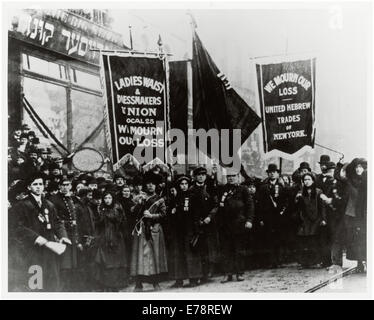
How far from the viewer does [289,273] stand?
231 inches

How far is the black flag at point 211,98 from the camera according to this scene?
580cm

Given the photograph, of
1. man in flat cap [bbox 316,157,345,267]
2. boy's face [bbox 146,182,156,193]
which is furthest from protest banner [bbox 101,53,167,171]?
→ man in flat cap [bbox 316,157,345,267]

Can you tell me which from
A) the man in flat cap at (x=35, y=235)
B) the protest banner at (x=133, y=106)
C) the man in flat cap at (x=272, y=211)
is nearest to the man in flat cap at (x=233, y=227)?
the man in flat cap at (x=272, y=211)

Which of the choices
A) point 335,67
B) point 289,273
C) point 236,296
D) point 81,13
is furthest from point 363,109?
point 81,13

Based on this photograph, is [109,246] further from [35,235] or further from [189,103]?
[189,103]

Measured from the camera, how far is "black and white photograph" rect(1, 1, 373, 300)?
223 inches

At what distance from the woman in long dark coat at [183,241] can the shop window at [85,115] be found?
3.39ft

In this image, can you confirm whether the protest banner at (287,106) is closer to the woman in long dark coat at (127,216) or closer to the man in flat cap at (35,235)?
the woman in long dark coat at (127,216)

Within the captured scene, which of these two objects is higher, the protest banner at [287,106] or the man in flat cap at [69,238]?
the protest banner at [287,106]

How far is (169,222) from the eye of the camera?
18.8 feet

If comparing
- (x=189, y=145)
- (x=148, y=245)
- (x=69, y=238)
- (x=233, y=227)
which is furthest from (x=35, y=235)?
(x=233, y=227)

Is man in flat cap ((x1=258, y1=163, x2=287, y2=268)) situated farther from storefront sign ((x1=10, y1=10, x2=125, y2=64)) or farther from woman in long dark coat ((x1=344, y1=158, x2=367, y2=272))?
storefront sign ((x1=10, y1=10, x2=125, y2=64))

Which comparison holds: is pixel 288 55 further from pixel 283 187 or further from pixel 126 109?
pixel 126 109

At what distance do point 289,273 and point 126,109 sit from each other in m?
2.46
